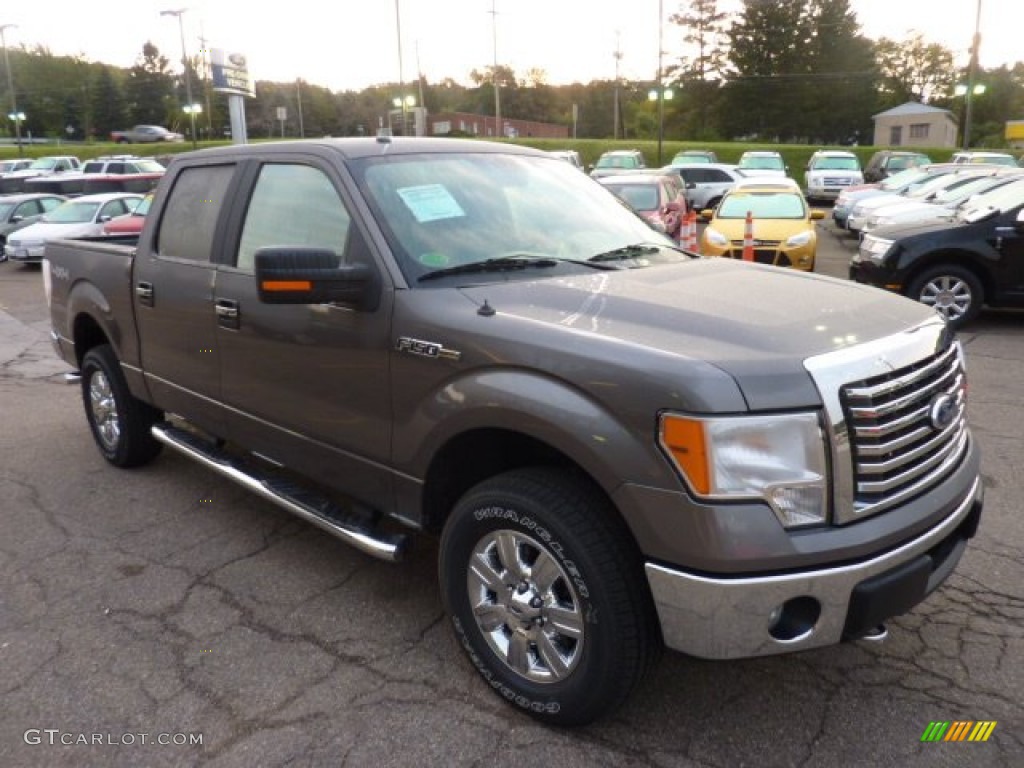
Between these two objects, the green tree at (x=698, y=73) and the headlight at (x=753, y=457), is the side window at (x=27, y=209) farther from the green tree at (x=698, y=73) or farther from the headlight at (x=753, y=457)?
the green tree at (x=698, y=73)

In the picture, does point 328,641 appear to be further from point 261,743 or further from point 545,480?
point 545,480

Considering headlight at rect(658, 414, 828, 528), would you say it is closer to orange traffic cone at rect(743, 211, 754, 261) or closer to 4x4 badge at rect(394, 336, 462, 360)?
4x4 badge at rect(394, 336, 462, 360)

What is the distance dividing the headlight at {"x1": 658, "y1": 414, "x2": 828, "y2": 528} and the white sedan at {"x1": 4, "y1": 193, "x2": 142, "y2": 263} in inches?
675

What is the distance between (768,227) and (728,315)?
9748 millimetres

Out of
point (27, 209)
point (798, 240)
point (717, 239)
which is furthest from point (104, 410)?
point (27, 209)

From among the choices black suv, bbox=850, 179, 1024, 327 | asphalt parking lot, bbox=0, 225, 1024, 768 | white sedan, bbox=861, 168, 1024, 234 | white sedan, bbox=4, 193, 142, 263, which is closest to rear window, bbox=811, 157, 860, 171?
white sedan, bbox=861, 168, 1024, 234

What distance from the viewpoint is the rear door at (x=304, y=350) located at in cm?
315

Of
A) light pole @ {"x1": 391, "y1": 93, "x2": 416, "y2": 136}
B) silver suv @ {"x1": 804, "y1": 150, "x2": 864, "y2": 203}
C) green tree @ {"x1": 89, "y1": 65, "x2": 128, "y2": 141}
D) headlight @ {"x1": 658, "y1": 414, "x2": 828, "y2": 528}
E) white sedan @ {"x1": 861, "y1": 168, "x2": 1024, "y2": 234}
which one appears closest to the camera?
headlight @ {"x1": 658, "y1": 414, "x2": 828, "y2": 528}

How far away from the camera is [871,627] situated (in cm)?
238

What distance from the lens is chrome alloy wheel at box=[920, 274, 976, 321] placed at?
355 inches

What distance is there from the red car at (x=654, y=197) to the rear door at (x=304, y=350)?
34.6 ft

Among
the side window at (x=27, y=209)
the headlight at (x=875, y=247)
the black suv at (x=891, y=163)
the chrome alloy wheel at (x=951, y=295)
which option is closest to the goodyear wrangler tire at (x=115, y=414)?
the headlight at (x=875, y=247)

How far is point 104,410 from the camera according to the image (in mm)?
5328

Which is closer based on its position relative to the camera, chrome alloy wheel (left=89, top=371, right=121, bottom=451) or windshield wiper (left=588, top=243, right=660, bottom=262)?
windshield wiper (left=588, top=243, right=660, bottom=262)
